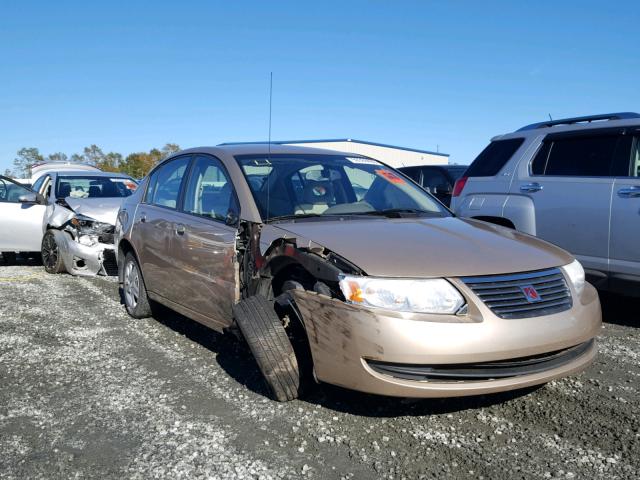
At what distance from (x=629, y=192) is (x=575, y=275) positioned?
212cm

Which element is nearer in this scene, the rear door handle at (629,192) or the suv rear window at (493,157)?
the rear door handle at (629,192)

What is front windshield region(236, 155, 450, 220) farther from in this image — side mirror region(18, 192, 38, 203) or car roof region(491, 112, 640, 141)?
side mirror region(18, 192, 38, 203)

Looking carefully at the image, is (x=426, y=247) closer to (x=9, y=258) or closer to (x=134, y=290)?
(x=134, y=290)

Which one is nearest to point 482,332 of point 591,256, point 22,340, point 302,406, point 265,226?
point 302,406

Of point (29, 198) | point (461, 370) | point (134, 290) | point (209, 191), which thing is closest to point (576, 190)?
point (461, 370)

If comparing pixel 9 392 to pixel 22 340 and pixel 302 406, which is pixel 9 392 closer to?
pixel 22 340

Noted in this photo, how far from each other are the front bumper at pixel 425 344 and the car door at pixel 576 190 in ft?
8.20

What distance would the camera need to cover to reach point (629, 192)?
530 centimetres

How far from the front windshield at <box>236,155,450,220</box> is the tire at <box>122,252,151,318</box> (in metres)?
1.86

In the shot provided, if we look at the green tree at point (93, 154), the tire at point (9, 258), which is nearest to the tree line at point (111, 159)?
the green tree at point (93, 154)

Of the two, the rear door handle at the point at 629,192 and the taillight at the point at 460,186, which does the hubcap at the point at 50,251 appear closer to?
the taillight at the point at 460,186

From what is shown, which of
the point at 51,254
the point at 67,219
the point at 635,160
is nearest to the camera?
the point at 635,160

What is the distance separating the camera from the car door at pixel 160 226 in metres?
4.99

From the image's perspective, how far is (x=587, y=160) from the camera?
5.81 metres
